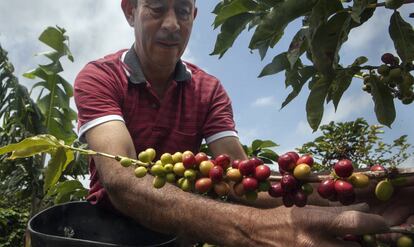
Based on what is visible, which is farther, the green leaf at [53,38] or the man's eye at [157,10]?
the green leaf at [53,38]

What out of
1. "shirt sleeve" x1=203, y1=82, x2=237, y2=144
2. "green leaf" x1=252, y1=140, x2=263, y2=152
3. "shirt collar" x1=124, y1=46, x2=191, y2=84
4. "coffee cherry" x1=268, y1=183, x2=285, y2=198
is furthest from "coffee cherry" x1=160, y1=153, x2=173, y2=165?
"green leaf" x1=252, y1=140, x2=263, y2=152

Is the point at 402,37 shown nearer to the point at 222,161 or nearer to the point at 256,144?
the point at 222,161

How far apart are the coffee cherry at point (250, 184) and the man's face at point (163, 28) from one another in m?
1.62

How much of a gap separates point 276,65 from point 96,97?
95 centimetres

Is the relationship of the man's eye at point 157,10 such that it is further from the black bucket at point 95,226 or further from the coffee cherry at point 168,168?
the coffee cherry at point 168,168

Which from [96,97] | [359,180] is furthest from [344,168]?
[96,97]

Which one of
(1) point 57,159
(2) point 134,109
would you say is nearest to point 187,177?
(1) point 57,159

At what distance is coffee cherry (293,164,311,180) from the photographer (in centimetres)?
122

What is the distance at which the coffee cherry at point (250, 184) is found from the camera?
4.28 ft

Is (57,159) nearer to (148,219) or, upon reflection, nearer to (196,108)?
(148,219)

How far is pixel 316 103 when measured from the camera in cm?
170

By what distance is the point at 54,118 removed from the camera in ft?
27.5

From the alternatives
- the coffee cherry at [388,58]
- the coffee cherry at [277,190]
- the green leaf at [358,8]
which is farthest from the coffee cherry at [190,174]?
the coffee cherry at [388,58]

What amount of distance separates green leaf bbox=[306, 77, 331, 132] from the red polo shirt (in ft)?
3.31
